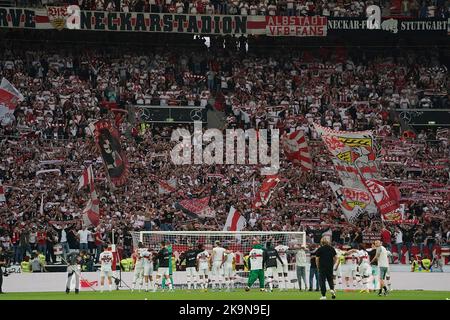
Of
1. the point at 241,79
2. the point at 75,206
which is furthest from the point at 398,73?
the point at 75,206

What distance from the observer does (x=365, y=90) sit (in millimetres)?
57500

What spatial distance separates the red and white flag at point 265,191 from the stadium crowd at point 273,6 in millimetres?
9924

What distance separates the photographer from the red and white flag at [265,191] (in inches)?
1972

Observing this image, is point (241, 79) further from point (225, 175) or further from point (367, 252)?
point (367, 252)

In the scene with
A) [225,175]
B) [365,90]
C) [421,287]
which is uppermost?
[365,90]

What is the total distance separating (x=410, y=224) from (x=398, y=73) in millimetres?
12088

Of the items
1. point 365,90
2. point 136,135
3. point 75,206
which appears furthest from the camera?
point 365,90

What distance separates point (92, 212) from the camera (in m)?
48.0

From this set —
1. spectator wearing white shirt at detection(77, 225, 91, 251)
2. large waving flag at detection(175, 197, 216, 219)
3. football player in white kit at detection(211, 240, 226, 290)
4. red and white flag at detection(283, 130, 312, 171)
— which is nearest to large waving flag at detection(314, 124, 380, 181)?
red and white flag at detection(283, 130, 312, 171)

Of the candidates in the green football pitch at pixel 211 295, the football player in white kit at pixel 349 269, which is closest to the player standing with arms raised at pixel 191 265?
the green football pitch at pixel 211 295

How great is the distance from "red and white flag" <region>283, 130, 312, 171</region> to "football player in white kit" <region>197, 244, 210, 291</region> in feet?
46.2

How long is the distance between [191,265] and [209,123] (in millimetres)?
17116

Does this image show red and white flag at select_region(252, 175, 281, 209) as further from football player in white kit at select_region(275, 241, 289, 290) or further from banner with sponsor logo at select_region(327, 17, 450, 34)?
football player in white kit at select_region(275, 241, 289, 290)

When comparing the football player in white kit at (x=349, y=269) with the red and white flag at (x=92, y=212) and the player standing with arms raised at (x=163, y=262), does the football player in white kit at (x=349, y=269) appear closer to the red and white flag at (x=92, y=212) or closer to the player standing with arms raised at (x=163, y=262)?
the player standing with arms raised at (x=163, y=262)
